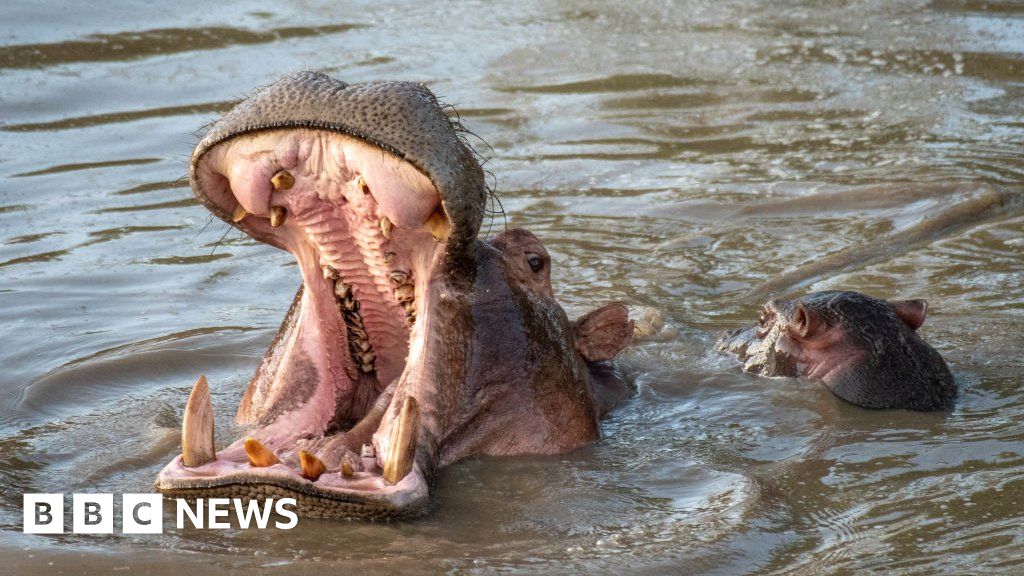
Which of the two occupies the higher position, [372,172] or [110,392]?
[372,172]

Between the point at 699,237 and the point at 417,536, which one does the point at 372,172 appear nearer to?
the point at 417,536

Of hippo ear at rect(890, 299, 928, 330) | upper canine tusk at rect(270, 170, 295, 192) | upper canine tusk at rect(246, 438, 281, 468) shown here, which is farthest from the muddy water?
upper canine tusk at rect(270, 170, 295, 192)

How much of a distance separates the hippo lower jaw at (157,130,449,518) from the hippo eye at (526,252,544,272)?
0.46m

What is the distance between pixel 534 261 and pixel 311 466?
112cm

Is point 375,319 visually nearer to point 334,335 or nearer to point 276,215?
point 334,335

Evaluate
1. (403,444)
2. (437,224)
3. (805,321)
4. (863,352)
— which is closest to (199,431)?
(403,444)

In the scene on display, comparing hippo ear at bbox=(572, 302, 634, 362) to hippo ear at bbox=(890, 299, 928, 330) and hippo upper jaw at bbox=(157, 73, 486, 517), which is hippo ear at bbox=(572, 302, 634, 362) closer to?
hippo upper jaw at bbox=(157, 73, 486, 517)

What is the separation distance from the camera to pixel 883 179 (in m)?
7.90

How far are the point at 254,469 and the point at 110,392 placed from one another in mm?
1706

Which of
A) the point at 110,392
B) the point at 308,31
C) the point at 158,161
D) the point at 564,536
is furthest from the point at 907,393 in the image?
the point at 308,31

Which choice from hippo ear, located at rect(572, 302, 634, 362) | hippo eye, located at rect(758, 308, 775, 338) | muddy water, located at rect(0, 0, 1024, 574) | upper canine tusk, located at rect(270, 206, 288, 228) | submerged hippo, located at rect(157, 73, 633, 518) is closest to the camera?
submerged hippo, located at rect(157, 73, 633, 518)

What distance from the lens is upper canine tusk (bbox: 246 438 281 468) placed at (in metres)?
3.41

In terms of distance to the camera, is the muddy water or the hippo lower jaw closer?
the hippo lower jaw

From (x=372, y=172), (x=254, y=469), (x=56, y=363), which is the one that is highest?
(x=372, y=172)
